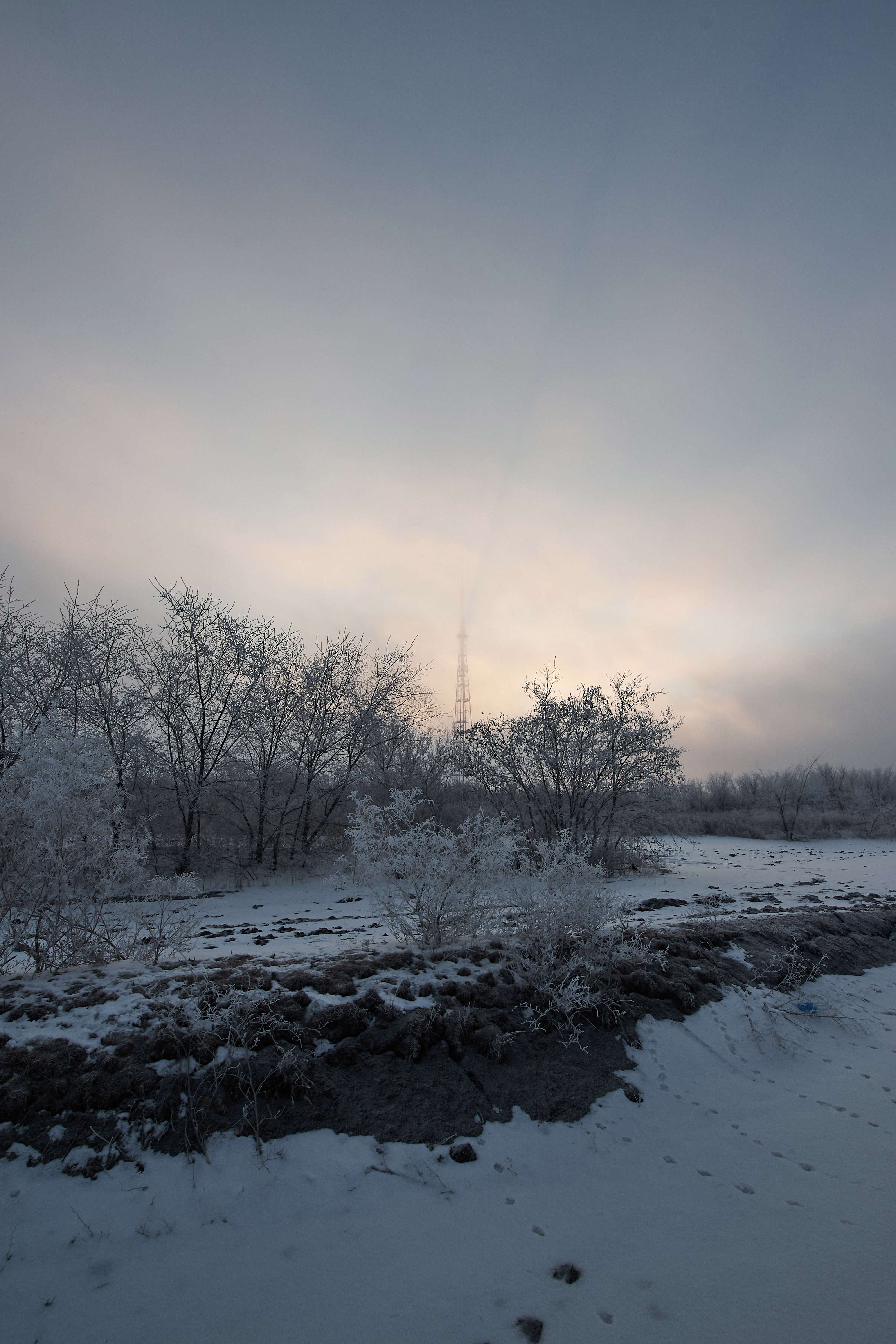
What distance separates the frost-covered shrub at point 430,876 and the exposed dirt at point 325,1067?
59cm

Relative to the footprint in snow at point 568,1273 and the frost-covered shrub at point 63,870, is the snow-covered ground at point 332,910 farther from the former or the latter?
the footprint in snow at point 568,1273

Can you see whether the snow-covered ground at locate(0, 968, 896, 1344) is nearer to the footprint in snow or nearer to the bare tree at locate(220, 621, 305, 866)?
the footprint in snow

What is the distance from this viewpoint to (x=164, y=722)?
51.9 feet

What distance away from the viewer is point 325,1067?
4.03 meters

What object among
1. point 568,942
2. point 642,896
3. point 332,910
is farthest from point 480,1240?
point 642,896

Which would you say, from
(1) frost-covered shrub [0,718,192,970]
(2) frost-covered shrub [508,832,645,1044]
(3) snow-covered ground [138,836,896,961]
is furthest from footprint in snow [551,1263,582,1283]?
(1) frost-covered shrub [0,718,192,970]

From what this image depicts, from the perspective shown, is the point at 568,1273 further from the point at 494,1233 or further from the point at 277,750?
the point at 277,750

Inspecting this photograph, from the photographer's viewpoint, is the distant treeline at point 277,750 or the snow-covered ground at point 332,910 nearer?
the snow-covered ground at point 332,910

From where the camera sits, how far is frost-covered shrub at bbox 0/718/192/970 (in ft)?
16.6

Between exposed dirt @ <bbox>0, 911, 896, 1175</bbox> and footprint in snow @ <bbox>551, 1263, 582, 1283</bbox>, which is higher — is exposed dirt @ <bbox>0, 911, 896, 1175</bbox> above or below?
above

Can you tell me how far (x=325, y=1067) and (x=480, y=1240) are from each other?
56.4 inches

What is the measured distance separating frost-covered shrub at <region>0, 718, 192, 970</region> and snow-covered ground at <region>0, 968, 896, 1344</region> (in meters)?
2.34

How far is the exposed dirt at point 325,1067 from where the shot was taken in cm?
346

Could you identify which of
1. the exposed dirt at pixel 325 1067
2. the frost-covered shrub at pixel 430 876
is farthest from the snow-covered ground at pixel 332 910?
the frost-covered shrub at pixel 430 876
